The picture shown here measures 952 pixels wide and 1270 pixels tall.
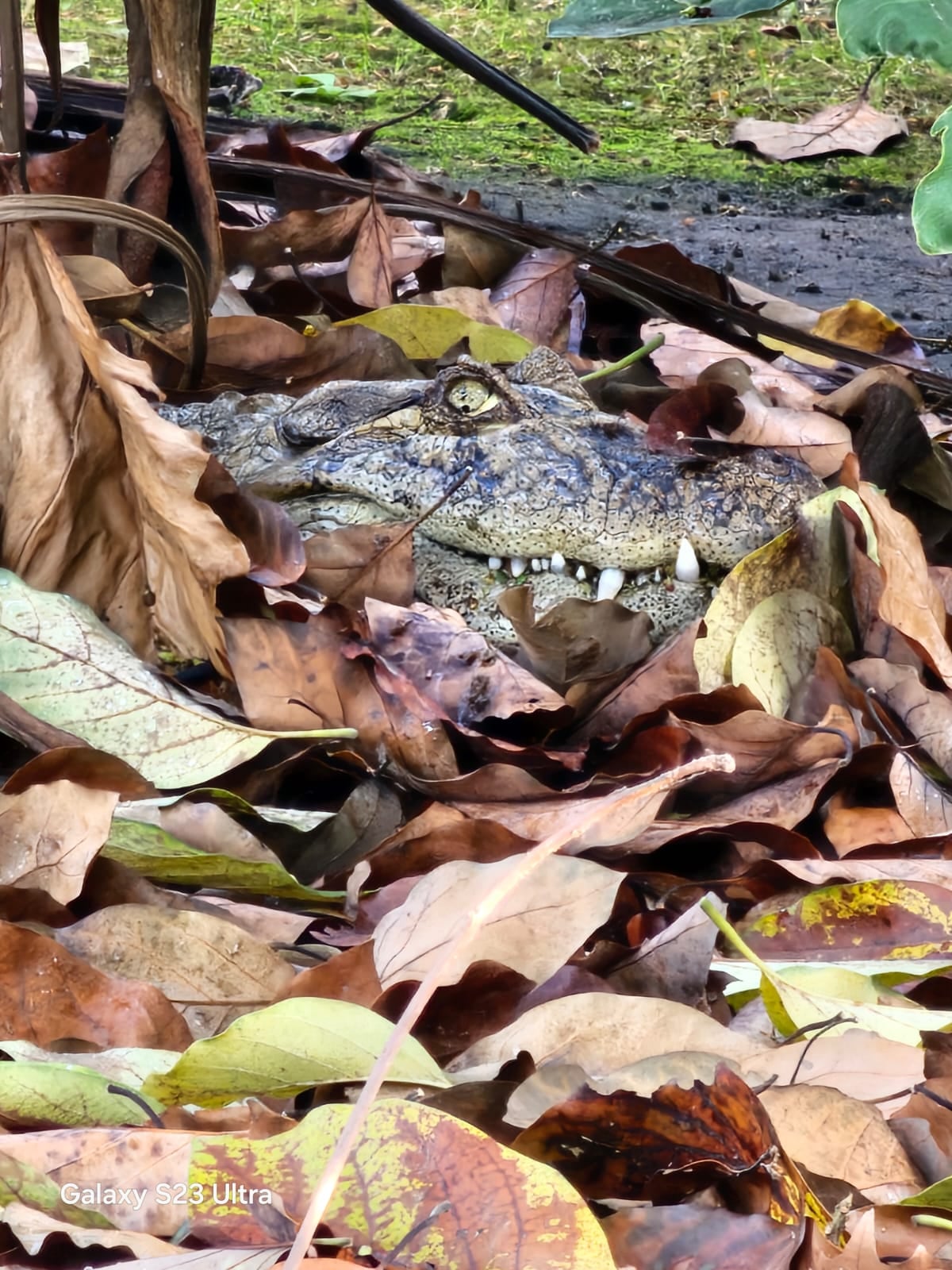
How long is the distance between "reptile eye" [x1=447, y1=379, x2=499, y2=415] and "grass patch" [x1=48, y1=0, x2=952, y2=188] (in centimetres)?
297

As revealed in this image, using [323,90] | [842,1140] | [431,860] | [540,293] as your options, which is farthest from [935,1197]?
[323,90]

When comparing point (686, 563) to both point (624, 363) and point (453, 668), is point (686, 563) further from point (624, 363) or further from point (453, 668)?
point (624, 363)

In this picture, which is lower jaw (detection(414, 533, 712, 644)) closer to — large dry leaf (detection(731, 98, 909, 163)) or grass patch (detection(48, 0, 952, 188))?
grass patch (detection(48, 0, 952, 188))

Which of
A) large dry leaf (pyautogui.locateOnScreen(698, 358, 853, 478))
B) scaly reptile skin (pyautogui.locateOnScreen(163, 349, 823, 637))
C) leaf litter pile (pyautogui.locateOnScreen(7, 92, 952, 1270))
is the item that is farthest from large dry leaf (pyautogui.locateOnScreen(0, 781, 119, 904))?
large dry leaf (pyautogui.locateOnScreen(698, 358, 853, 478))

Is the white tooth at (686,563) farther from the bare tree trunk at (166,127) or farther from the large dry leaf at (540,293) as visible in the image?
the large dry leaf at (540,293)

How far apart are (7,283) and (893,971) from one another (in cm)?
167

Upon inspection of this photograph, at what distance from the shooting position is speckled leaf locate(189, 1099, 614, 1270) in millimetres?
999

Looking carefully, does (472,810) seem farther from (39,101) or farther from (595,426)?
(39,101)

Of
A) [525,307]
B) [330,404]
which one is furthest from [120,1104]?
[525,307]

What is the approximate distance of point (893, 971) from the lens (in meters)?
1.55

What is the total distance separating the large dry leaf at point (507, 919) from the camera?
4.53 ft

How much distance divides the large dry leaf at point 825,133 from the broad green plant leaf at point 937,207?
3730mm

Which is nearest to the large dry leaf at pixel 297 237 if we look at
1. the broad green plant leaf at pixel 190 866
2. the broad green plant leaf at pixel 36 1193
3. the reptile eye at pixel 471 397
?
the reptile eye at pixel 471 397

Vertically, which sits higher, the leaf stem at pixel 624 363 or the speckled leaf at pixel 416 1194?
the leaf stem at pixel 624 363
